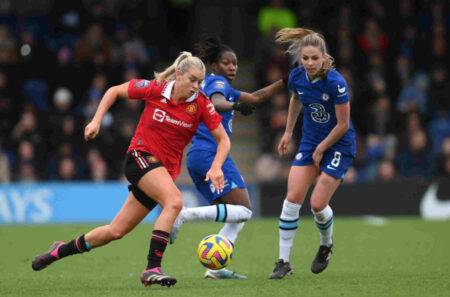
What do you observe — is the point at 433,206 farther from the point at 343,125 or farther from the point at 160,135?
the point at 160,135

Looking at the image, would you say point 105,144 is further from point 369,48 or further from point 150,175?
point 150,175

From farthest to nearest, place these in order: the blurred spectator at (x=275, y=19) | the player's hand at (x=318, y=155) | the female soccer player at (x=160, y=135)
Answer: the blurred spectator at (x=275, y=19) → the player's hand at (x=318, y=155) → the female soccer player at (x=160, y=135)

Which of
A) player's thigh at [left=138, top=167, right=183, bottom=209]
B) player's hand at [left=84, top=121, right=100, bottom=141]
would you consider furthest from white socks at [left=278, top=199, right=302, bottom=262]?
player's hand at [left=84, top=121, right=100, bottom=141]

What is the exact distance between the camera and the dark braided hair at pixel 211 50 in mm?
10375

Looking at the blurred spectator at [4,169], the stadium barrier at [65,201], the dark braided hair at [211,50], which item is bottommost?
the stadium barrier at [65,201]

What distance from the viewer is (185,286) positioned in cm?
919

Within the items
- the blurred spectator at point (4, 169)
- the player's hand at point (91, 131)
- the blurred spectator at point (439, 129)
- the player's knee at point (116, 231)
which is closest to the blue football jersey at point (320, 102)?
the player's knee at point (116, 231)

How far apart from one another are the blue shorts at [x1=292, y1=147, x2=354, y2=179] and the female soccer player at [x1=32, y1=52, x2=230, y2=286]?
1.22 m

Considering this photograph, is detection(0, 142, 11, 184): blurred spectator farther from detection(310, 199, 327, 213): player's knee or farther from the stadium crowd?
detection(310, 199, 327, 213): player's knee

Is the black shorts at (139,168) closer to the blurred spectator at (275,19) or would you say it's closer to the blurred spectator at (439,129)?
the blurred spectator at (439,129)

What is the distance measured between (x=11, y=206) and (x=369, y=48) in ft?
24.2

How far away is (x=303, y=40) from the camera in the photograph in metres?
9.80

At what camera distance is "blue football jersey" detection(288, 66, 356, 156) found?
980 cm

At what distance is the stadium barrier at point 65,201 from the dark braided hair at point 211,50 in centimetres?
816
